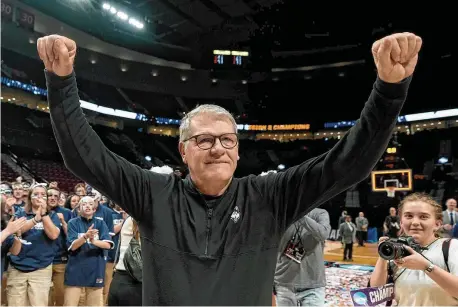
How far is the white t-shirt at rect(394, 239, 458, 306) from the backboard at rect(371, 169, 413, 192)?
1780cm

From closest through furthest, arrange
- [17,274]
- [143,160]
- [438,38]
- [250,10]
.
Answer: [17,274]
[438,38]
[250,10]
[143,160]

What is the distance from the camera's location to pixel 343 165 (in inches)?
52.3

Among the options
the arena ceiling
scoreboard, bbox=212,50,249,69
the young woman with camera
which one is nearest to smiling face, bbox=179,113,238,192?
the young woman with camera

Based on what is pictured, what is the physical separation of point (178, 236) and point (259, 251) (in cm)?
30

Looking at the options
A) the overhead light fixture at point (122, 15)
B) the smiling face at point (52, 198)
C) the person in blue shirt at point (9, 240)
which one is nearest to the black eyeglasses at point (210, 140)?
the person in blue shirt at point (9, 240)

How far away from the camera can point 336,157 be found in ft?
4.44

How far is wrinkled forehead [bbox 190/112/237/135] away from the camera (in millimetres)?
1550

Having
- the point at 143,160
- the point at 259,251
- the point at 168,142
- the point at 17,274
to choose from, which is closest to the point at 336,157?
the point at 259,251

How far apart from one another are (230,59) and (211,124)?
97.8 feet

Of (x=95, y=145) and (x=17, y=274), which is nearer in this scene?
(x=95, y=145)

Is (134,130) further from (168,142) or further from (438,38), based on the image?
(438,38)

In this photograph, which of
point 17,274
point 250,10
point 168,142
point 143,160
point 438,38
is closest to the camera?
point 17,274

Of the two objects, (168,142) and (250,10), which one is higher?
(250,10)

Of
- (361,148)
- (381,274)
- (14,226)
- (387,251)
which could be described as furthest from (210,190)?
(14,226)
